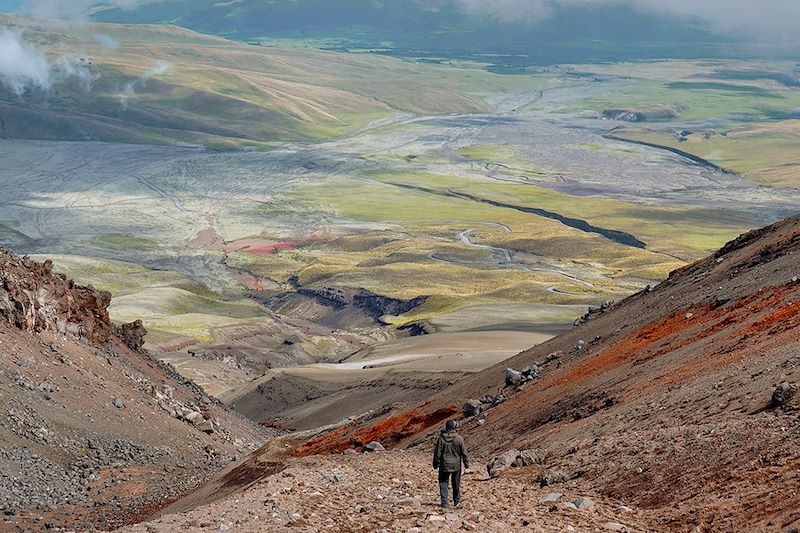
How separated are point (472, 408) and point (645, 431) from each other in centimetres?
1139

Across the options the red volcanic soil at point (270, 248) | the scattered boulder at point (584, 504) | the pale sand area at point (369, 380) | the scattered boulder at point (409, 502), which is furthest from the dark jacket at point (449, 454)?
the red volcanic soil at point (270, 248)

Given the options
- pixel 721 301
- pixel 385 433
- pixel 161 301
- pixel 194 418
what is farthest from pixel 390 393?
pixel 161 301

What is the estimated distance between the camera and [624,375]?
92.2ft

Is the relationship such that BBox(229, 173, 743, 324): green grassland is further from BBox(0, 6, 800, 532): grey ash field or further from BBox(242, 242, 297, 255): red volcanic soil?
BBox(242, 242, 297, 255): red volcanic soil

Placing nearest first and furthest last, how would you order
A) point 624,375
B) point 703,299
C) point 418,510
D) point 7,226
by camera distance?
1. point 418,510
2. point 624,375
3. point 703,299
4. point 7,226

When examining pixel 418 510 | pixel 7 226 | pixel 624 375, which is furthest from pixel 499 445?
pixel 7 226

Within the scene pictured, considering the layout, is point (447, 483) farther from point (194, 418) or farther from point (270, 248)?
point (270, 248)

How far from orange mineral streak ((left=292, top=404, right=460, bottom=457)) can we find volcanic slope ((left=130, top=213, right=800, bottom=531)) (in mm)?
85

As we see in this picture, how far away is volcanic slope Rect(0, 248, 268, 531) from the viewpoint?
1203 inches

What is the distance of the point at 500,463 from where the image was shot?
879 inches

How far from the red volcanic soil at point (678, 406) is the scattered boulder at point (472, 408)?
89 cm

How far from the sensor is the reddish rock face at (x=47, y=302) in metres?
37.7

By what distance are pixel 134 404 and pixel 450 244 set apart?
344ft

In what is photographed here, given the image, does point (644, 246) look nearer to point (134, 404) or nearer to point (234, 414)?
point (234, 414)
